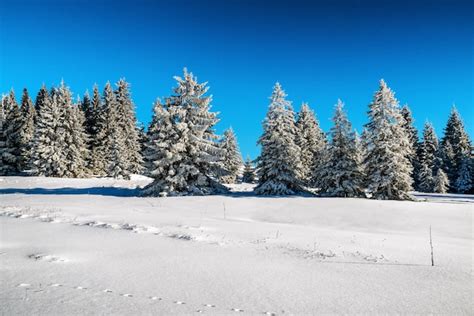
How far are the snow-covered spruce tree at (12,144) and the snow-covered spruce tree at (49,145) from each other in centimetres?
568

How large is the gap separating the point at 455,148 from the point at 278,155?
39968 mm

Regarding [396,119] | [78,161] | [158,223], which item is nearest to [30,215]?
[158,223]

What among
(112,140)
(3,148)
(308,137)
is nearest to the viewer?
(3,148)

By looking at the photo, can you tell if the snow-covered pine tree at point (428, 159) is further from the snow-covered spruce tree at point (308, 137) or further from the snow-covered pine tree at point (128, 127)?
the snow-covered pine tree at point (128, 127)

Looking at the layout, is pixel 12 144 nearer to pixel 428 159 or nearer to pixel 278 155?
pixel 278 155

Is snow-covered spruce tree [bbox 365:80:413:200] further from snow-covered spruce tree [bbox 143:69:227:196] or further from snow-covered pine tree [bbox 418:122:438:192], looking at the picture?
snow-covered pine tree [bbox 418:122:438:192]

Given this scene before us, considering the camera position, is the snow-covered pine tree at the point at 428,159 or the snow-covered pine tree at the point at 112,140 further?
the snow-covered pine tree at the point at 428,159

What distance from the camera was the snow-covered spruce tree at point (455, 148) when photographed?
2026 inches

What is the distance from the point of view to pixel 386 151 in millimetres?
25891

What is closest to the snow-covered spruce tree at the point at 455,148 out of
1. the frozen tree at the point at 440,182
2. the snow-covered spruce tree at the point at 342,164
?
the frozen tree at the point at 440,182

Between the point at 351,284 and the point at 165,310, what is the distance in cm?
332

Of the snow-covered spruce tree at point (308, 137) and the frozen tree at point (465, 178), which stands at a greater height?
the snow-covered spruce tree at point (308, 137)

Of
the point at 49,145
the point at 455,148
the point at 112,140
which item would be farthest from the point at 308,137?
the point at 49,145

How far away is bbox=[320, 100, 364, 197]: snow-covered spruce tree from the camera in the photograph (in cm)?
2706
